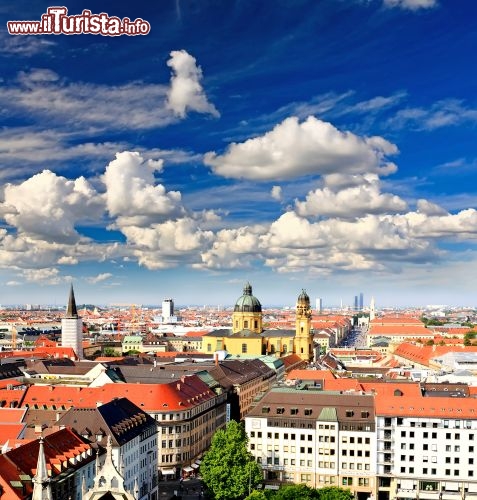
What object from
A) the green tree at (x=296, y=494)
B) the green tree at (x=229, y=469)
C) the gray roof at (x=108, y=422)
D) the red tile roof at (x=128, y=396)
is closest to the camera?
the green tree at (x=296, y=494)

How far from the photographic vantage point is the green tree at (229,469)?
95.2 meters

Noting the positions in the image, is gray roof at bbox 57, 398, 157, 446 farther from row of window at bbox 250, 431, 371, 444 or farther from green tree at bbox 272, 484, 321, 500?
green tree at bbox 272, 484, 321, 500

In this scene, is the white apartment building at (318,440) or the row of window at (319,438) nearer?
the white apartment building at (318,440)

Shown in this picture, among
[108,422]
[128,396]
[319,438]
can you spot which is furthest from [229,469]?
[128,396]

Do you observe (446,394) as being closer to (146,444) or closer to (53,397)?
(146,444)

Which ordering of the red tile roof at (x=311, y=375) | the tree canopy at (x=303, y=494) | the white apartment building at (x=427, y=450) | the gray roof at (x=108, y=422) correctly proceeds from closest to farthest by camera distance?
1. the tree canopy at (x=303, y=494)
2. the gray roof at (x=108, y=422)
3. the white apartment building at (x=427, y=450)
4. the red tile roof at (x=311, y=375)

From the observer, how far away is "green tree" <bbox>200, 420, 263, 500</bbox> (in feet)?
313

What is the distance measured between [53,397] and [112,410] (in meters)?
31.2

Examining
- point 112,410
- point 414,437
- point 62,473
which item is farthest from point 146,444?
point 414,437

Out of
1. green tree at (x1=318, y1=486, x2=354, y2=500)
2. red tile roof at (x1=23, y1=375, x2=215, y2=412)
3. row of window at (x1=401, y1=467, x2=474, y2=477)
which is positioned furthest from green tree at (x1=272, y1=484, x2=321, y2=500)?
red tile roof at (x1=23, y1=375, x2=215, y2=412)

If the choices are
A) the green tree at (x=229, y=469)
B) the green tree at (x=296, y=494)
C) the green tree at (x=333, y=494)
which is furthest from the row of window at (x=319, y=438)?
the green tree at (x=296, y=494)

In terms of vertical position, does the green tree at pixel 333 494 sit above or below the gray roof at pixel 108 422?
below

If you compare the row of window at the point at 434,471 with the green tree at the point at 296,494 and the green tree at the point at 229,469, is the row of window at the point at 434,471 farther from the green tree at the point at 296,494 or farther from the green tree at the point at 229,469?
the green tree at the point at 296,494

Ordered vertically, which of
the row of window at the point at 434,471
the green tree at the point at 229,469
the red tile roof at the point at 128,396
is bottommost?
the row of window at the point at 434,471
